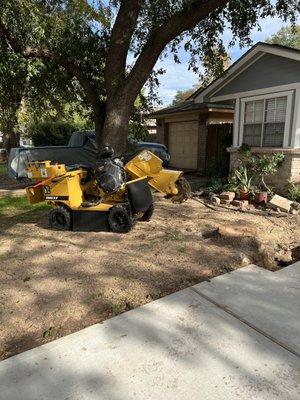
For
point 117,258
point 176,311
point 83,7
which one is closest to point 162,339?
point 176,311

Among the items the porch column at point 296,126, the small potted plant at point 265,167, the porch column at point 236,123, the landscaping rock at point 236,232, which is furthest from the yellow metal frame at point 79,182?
the porch column at point 236,123

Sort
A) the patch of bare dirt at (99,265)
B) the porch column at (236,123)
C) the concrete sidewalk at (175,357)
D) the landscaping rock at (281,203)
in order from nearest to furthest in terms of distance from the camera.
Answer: the concrete sidewalk at (175,357) < the patch of bare dirt at (99,265) < the landscaping rock at (281,203) < the porch column at (236,123)

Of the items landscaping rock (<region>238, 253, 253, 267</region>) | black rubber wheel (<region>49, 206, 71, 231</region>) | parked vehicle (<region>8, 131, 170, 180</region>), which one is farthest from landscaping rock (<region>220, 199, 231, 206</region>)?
black rubber wheel (<region>49, 206, 71, 231</region>)

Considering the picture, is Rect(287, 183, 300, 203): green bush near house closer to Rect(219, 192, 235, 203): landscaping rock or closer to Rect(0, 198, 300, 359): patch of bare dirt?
Rect(219, 192, 235, 203): landscaping rock

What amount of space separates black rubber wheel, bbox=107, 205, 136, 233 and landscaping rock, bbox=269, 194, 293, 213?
3.70m

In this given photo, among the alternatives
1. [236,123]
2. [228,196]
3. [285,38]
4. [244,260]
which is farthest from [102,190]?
[285,38]

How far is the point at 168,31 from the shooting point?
7531 millimetres

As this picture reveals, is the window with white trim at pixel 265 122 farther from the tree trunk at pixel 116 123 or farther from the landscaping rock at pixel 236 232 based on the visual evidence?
the landscaping rock at pixel 236 232

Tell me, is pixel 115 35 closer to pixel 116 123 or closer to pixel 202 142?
pixel 116 123

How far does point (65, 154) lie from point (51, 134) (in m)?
11.8

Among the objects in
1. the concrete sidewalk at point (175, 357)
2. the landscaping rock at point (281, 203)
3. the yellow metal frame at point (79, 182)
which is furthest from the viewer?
the landscaping rock at point (281, 203)

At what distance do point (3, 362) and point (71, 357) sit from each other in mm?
497

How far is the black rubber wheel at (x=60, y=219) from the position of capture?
5773 mm

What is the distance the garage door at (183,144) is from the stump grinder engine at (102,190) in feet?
28.2
